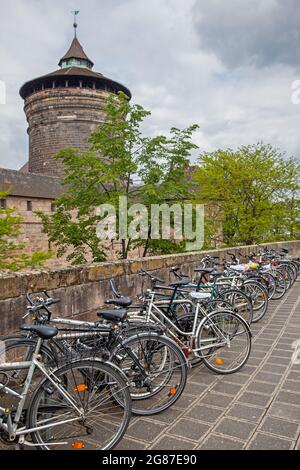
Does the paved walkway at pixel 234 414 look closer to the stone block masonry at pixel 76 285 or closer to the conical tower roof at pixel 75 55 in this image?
the stone block masonry at pixel 76 285

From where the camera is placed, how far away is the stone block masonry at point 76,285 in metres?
3.50

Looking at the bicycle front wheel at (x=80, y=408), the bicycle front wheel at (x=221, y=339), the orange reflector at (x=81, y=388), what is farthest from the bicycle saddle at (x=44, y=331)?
the bicycle front wheel at (x=221, y=339)

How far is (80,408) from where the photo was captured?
102 inches

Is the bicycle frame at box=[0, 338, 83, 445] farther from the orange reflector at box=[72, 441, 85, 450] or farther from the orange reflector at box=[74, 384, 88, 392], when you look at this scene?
the orange reflector at box=[72, 441, 85, 450]

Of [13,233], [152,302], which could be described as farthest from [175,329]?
[13,233]

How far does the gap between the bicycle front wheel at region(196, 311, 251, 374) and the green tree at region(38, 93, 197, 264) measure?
8806mm

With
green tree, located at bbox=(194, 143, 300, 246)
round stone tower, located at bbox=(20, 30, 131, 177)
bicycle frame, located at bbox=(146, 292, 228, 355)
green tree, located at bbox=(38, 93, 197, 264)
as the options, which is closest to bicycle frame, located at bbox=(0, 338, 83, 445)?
bicycle frame, located at bbox=(146, 292, 228, 355)

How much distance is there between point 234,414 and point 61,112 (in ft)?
121

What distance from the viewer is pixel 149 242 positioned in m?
13.7

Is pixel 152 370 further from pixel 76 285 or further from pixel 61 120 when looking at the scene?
pixel 61 120

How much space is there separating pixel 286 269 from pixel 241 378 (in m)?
6.47

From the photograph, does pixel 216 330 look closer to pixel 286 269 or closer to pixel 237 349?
pixel 237 349

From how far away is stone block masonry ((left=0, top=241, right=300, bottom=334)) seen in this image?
11.5 ft

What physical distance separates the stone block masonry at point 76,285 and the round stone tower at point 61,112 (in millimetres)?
31246
